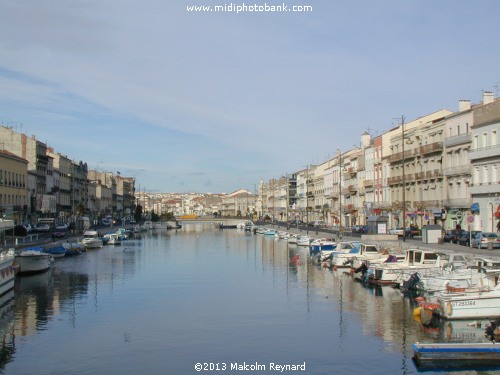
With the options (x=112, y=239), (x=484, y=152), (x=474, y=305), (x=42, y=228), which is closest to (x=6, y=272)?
(x=474, y=305)

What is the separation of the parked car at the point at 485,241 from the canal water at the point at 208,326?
388 inches

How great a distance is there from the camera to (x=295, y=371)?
23.1 meters

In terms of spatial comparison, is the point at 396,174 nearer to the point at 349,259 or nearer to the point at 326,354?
the point at 349,259

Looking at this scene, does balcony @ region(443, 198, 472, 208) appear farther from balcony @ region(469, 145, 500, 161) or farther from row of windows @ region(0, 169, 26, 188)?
row of windows @ region(0, 169, 26, 188)

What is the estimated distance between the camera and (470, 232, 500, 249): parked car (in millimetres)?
49094

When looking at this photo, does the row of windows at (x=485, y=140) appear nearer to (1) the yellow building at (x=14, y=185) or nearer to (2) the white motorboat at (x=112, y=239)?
(1) the yellow building at (x=14, y=185)

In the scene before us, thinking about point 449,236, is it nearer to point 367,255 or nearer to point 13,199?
point 367,255

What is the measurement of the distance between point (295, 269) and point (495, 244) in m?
16.0

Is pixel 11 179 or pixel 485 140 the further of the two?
pixel 11 179

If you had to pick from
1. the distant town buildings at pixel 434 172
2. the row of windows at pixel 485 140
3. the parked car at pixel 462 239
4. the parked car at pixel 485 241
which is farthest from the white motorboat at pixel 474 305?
the row of windows at pixel 485 140

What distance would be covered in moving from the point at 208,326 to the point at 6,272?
14994 mm

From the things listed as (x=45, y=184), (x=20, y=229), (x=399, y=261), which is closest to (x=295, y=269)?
(x=399, y=261)

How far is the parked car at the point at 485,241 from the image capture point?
4909 cm

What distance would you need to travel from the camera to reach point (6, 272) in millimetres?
39438
